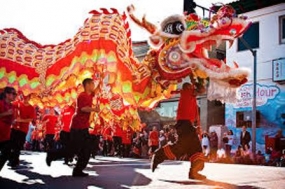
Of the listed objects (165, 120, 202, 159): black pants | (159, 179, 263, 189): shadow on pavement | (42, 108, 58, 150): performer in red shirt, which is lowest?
(159, 179, 263, 189): shadow on pavement

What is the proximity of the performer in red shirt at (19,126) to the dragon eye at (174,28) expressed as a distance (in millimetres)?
3244

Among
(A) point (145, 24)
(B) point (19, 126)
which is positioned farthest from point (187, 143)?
(B) point (19, 126)

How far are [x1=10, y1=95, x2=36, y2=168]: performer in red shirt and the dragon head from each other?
301cm

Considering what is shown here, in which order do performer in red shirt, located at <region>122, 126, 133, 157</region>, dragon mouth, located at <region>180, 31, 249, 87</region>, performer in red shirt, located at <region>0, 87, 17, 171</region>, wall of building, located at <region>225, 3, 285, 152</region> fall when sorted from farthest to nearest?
wall of building, located at <region>225, 3, 285, 152</region>
performer in red shirt, located at <region>122, 126, 133, 157</region>
dragon mouth, located at <region>180, 31, 249, 87</region>
performer in red shirt, located at <region>0, 87, 17, 171</region>

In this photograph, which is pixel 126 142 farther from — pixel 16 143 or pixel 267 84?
pixel 16 143

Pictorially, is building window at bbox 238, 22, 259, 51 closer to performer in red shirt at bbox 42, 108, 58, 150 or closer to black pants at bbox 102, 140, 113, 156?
black pants at bbox 102, 140, 113, 156

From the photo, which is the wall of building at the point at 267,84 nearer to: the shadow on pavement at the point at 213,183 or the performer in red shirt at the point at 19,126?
the performer in red shirt at the point at 19,126

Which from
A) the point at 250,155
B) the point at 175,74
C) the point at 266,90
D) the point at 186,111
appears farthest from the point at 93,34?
the point at 266,90

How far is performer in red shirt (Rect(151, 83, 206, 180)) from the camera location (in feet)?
23.4

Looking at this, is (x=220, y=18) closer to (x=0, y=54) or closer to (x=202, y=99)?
(x=0, y=54)

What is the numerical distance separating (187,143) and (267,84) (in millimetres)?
13226

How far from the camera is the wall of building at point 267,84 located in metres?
18.8

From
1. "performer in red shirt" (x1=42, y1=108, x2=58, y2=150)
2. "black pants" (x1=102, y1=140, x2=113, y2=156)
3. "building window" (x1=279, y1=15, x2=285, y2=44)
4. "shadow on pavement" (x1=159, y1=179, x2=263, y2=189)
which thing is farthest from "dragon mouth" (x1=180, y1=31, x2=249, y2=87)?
"building window" (x1=279, y1=15, x2=285, y2=44)

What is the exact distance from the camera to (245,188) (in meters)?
5.87
